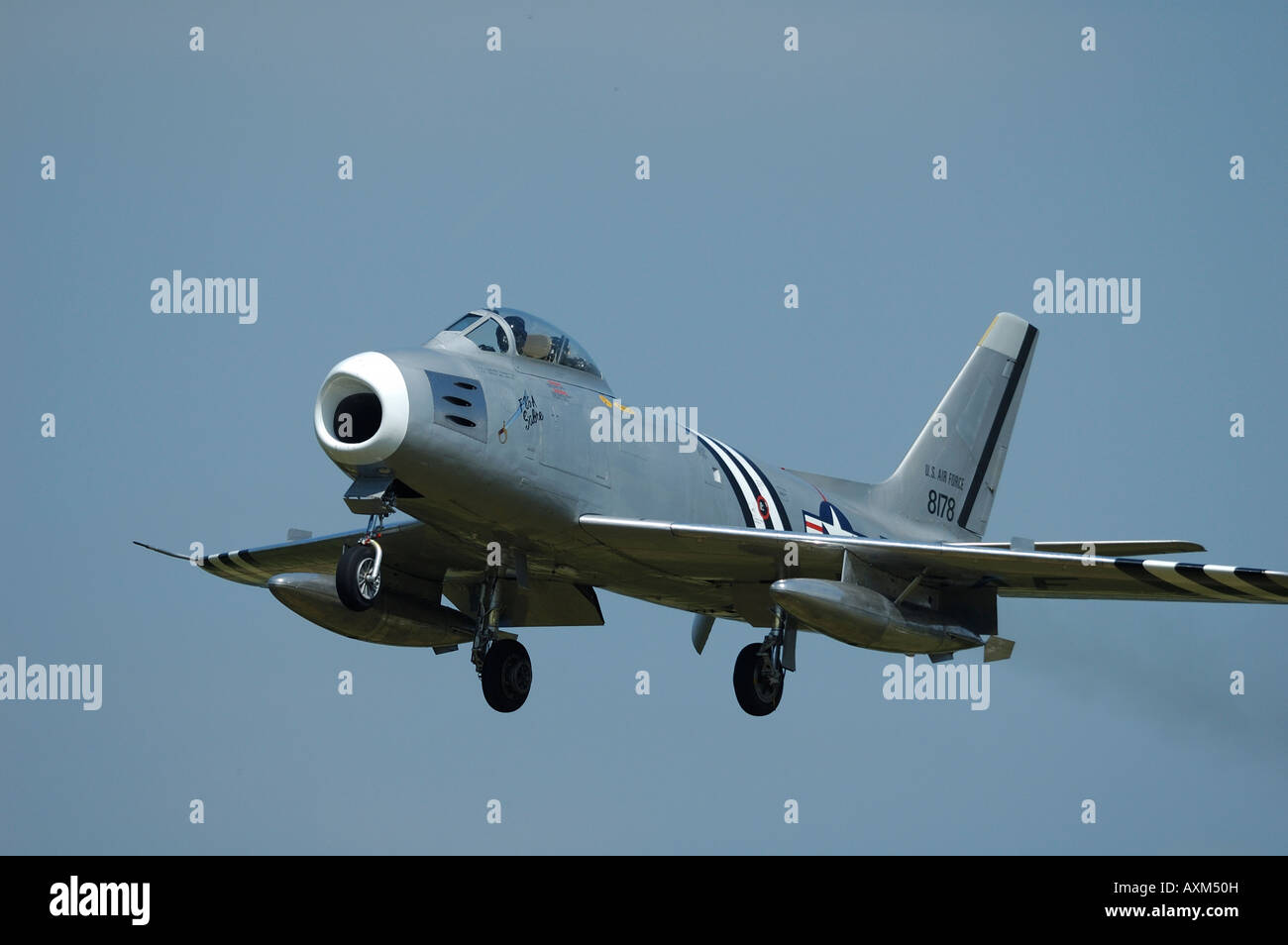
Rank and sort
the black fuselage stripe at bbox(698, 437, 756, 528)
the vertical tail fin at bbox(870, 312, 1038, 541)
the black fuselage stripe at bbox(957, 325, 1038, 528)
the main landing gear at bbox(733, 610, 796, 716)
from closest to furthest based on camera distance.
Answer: the main landing gear at bbox(733, 610, 796, 716) < the black fuselage stripe at bbox(698, 437, 756, 528) < the vertical tail fin at bbox(870, 312, 1038, 541) < the black fuselage stripe at bbox(957, 325, 1038, 528)

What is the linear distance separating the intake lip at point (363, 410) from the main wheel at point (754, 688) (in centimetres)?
747

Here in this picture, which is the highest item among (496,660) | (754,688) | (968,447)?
(968,447)

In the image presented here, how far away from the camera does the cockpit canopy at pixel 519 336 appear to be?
21656 millimetres

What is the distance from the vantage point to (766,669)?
24688 millimetres

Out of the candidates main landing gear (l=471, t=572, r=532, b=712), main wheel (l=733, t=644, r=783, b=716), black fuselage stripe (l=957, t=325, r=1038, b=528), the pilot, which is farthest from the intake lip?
black fuselage stripe (l=957, t=325, r=1038, b=528)

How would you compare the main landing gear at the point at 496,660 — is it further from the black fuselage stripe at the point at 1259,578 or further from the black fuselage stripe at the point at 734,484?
the black fuselage stripe at the point at 1259,578

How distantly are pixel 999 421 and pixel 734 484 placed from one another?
28.5ft

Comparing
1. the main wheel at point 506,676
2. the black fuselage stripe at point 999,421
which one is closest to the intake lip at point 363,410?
the main wheel at point 506,676

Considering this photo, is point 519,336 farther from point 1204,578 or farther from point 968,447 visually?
point 968,447

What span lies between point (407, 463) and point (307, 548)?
714 centimetres

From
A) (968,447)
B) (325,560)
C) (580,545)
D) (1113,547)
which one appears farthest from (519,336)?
(968,447)

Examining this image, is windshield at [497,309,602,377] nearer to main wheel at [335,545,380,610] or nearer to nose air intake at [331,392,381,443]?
nose air intake at [331,392,381,443]

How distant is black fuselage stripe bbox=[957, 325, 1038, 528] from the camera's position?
30969 mm

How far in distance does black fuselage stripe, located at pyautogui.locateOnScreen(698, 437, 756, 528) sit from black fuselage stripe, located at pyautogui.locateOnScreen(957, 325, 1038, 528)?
7.10 m
